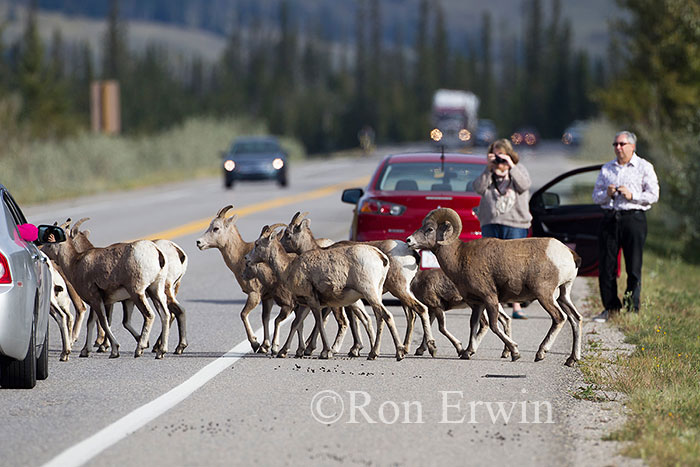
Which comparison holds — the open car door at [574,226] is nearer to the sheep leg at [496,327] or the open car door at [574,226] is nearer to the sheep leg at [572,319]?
the sheep leg at [572,319]

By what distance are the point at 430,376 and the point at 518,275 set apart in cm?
120

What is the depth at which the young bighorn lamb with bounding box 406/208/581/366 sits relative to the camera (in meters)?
10.8

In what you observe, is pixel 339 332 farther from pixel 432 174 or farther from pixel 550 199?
pixel 432 174

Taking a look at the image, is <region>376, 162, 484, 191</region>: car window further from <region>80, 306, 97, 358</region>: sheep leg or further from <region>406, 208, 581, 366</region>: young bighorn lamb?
<region>80, 306, 97, 358</region>: sheep leg

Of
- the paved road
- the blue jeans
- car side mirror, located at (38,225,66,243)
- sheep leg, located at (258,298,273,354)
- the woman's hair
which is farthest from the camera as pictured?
the blue jeans

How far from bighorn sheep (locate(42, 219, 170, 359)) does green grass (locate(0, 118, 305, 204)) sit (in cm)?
2322

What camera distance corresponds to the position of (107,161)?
4731 cm

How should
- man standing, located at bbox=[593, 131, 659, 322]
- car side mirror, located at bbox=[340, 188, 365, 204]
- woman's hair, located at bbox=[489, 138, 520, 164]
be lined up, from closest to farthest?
woman's hair, located at bbox=[489, 138, 520, 164], man standing, located at bbox=[593, 131, 659, 322], car side mirror, located at bbox=[340, 188, 365, 204]

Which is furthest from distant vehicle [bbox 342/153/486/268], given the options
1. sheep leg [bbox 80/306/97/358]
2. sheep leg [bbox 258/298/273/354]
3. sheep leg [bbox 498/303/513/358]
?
sheep leg [bbox 80/306/97/358]

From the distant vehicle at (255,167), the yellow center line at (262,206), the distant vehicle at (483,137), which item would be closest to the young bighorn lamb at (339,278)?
the yellow center line at (262,206)

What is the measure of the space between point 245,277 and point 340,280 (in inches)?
37.4

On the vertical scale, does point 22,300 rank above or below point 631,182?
below

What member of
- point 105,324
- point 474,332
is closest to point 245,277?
point 105,324

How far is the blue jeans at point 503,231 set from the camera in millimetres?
12867
